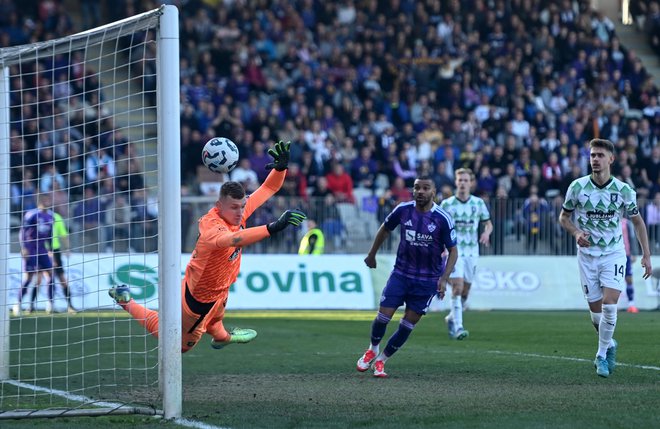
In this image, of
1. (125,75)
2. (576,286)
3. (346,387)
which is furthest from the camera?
(125,75)

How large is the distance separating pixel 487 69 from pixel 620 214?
68.5 ft

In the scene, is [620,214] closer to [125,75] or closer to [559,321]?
[559,321]

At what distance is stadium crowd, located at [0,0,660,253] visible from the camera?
87.9 ft

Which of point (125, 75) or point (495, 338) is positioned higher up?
point (125, 75)

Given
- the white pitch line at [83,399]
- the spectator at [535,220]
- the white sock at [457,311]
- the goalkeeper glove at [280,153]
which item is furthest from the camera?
the spectator at [535,220]

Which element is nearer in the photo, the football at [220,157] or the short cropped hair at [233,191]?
the short cropped hair at [233,191]

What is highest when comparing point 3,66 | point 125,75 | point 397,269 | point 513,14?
point 513,14

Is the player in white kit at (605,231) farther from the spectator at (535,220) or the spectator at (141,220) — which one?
the spectator at (535,220)

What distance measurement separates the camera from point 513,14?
34.3m

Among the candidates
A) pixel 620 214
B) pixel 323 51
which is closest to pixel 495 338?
pixel 620 214

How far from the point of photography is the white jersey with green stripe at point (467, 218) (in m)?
17.8

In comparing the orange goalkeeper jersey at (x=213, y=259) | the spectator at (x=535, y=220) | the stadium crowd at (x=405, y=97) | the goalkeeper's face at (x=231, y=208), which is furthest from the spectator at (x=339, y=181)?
the goalkeeper's face at (x=231, y=208)

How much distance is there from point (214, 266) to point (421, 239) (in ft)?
8.95

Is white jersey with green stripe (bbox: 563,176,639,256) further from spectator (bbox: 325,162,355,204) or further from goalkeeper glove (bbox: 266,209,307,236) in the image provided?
spectator (bbox: 325,162,355,204)
